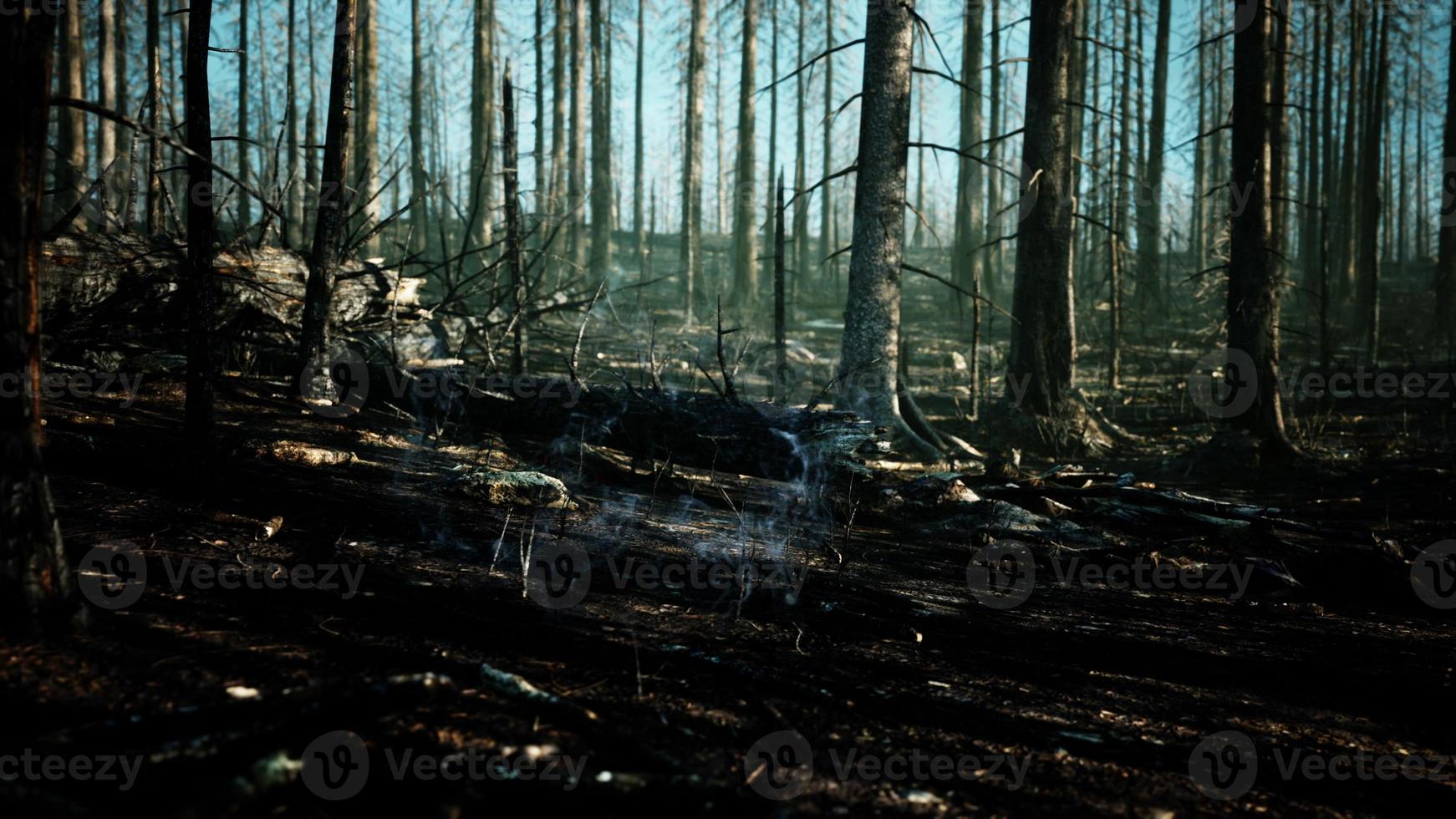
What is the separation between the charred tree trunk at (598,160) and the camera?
2278 centimetres

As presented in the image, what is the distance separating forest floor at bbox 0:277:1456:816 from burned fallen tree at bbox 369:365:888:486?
518 millimetres

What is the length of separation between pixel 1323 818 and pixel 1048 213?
28.4 ft

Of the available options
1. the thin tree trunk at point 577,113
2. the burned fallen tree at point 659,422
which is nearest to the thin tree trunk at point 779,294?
the burned fallen tree at point 659,422

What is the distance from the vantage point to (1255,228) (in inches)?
357

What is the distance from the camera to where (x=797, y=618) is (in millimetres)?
3580

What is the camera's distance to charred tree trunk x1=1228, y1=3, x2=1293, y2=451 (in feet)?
29.4

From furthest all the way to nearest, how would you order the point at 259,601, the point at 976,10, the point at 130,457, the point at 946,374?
1. the point at 976,10
2. the point at 946,374
3. the point at 130,457
4. the point at 259,601

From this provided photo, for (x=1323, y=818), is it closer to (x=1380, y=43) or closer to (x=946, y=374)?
(x=946, y=374)

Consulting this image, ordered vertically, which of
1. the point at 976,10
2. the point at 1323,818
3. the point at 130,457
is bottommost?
the point at 1323,818

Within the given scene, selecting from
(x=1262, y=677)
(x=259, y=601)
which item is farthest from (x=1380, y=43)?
(x=259, y=601)
